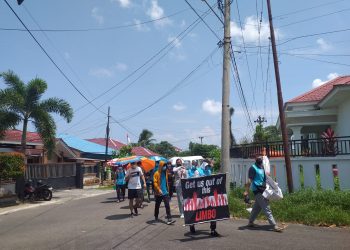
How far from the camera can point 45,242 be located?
967 centimetres

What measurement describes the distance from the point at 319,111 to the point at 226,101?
24.7ft

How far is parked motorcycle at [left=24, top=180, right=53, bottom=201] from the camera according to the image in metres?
21.4

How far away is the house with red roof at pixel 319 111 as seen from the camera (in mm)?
18811

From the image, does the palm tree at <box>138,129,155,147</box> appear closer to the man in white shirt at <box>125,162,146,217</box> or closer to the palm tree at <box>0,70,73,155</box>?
the palm tree at <box>0,70,73,155</box>

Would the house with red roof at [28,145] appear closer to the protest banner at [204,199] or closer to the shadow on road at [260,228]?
the protest banner at [204,199]

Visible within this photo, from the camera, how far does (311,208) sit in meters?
11.6

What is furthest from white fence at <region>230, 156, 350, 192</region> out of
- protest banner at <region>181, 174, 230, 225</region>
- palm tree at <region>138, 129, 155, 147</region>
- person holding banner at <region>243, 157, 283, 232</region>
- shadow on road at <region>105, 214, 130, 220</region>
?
palm tree at <region>138, 129, 155, 147</region>

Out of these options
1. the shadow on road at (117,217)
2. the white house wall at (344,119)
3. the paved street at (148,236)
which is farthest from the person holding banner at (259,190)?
the white house wall at (344,119)

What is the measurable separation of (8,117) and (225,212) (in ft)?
53.6

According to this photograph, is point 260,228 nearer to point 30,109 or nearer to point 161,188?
point 161,188

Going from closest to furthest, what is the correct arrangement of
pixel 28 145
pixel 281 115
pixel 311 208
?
pixel 311 208 < pixel 281 115 < pixel 28 145

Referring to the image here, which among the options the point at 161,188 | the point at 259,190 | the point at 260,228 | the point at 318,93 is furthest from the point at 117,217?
the point at 318,93

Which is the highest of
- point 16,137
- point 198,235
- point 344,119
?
point 16,137

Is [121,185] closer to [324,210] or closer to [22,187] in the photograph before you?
[22,187]
